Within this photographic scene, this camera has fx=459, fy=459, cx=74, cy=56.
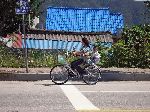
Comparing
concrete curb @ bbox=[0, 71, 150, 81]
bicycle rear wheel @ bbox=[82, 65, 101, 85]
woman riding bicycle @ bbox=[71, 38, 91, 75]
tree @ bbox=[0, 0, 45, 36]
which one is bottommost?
concrete curb @ bbox=[0, 71, 150, 81]

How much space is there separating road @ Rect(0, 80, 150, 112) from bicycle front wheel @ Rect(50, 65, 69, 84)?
0.19 meters

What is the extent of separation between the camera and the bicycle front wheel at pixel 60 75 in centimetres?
1534

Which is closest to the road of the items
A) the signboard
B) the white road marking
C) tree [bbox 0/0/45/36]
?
the white road marking

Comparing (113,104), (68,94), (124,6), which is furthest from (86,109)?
(124,6)

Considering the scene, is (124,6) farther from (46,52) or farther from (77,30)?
(46,52)

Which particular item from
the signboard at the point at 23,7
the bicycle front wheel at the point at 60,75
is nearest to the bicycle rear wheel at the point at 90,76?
the bicycle front wheel at the point at 60,75

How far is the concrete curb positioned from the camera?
16109mm

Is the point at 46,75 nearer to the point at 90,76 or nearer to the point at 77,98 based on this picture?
the point at 90,76

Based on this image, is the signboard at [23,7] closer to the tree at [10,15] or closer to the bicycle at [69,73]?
the tree at [10,15]

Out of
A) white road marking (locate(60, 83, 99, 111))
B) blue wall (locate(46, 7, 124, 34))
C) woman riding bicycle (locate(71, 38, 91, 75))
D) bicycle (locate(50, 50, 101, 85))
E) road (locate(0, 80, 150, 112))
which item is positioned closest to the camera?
road (locate(0, 80, 150, 112))

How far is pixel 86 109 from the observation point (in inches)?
406

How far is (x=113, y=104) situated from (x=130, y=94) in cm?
181

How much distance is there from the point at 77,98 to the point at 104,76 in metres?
4.71

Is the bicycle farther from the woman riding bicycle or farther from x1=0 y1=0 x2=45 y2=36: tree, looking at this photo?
x1=0 y1=0 x2=45 y2=36: tree
